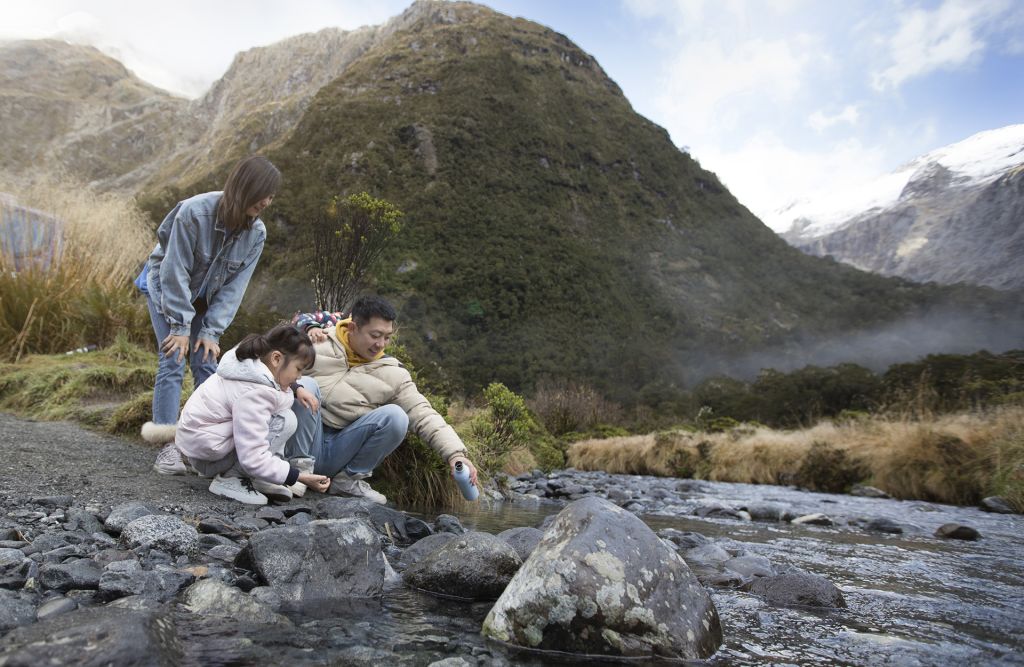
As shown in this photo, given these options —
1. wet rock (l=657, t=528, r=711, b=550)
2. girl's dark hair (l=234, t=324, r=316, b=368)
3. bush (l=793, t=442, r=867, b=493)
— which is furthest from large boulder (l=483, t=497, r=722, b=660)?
bush (l=793, t=442, r=867, b=493)

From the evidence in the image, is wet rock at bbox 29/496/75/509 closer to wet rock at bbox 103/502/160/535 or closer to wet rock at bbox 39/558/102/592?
wet rock at bbox 103/502/160/535

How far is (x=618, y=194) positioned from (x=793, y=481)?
8715 centimetres

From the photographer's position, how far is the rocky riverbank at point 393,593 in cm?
189

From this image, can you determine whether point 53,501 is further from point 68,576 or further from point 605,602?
point 605,602

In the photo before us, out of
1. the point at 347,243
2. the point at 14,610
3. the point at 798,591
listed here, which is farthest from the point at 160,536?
the point at 347,243

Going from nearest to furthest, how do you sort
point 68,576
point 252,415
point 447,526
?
point 68,576 < point 252,415 < point 447,526

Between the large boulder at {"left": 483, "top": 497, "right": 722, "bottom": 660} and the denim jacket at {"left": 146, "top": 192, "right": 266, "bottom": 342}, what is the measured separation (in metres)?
3.02

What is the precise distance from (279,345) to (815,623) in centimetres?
309

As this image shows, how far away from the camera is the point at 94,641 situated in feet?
4.85

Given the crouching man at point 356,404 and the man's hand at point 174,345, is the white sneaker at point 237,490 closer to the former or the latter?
the crouching man at point 356,404

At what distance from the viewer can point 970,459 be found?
944cm

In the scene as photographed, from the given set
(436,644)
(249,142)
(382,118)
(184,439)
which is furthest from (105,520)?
(249,142)

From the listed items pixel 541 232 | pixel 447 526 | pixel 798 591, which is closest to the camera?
pixel 798 591

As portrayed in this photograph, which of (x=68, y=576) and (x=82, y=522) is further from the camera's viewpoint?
(x=82, y=522)
